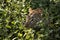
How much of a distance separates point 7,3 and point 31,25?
45.8 inches

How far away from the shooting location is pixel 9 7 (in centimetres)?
480

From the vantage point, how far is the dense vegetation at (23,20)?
399cm

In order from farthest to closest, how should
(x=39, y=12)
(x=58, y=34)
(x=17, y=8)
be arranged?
(x=17, y=8) < (x=39, y=12) < (x=58, y=34)

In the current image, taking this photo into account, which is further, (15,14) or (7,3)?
(7,3)

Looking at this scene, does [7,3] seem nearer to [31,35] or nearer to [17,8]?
[17,8]

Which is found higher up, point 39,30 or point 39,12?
point 39,12

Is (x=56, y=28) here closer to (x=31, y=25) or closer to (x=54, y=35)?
(x=54, y=35)

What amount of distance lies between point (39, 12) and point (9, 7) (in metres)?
0.89

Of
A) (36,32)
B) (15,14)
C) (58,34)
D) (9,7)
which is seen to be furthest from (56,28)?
(9,7)

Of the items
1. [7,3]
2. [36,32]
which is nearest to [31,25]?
[36,32]

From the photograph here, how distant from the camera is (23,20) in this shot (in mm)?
4336

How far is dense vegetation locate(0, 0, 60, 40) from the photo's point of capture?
399 cm

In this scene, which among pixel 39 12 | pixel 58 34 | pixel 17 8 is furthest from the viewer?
pixel 17 8

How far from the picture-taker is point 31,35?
3994mm
